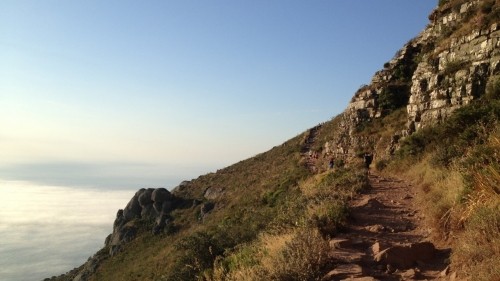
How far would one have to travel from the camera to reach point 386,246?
697 centimetres

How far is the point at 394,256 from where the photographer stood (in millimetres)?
6328

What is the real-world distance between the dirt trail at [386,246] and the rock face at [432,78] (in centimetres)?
843

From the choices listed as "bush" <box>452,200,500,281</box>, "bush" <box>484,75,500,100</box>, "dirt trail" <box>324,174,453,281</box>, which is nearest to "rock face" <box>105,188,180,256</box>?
"bush" <box>484,75,500,100</box>

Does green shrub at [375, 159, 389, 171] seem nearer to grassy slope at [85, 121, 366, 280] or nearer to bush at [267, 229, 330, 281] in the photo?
grassy slope at [85, 121, 366, 280]

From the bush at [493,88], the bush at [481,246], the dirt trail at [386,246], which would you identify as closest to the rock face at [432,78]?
the bush at [493,88]

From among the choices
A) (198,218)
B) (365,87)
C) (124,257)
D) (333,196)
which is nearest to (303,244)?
(333,196)

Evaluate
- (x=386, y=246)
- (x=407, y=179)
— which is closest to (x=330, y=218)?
(x=386, y=246)

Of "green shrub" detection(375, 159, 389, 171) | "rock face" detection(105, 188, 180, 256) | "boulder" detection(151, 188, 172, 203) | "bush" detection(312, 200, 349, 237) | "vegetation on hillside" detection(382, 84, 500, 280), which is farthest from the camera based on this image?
"boulder" detection(151, 188, 172, 203)

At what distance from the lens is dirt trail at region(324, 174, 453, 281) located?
5.91m

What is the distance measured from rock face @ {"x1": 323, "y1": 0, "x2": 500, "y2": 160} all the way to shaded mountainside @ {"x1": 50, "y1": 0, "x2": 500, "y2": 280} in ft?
0.20

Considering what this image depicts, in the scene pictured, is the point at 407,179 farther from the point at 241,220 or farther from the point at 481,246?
the point at 481,246

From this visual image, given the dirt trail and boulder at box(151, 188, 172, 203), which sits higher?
boulder at box(151, 188, 172, 203)

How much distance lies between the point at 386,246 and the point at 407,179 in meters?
8.48

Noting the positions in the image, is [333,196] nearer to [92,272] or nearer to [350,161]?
[350,161]
